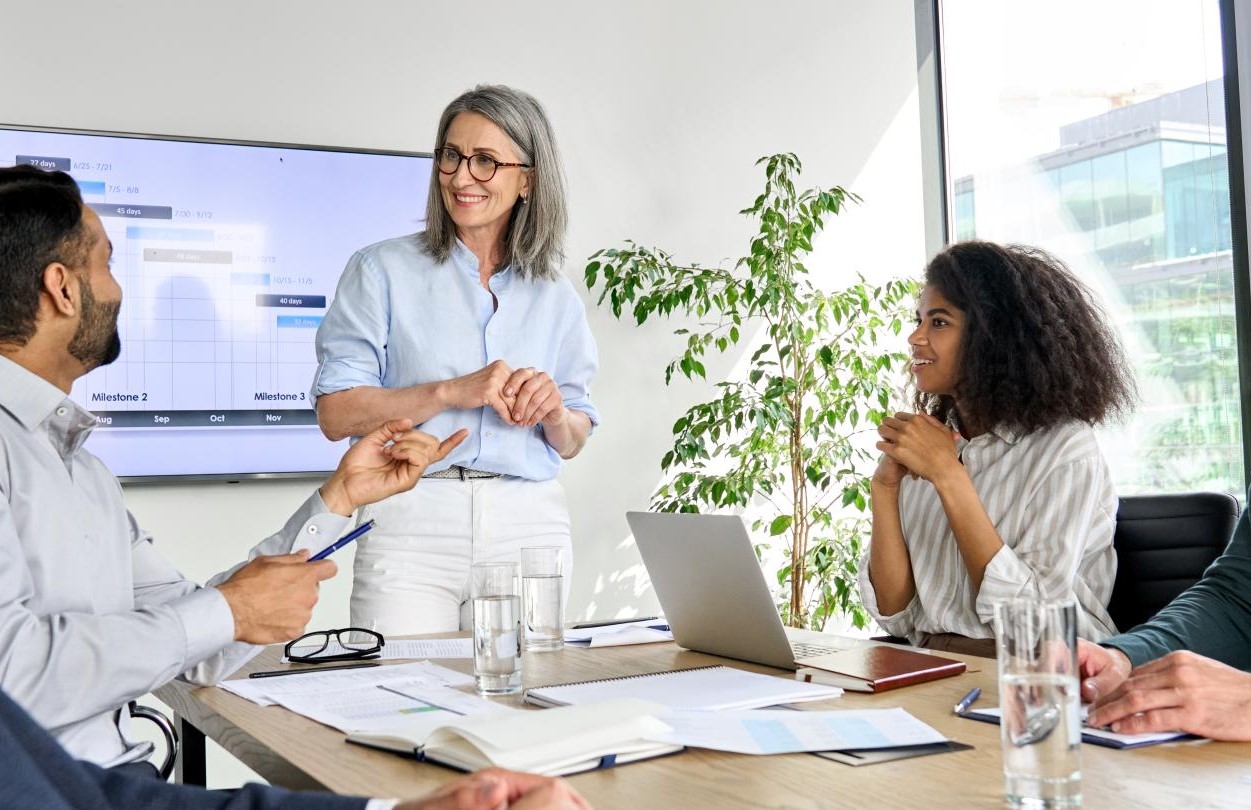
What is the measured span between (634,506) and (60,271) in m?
2.70

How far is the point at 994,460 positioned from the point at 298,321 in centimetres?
213

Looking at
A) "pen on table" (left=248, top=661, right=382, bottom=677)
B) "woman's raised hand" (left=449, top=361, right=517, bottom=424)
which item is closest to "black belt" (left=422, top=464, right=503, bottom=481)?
"woman's raised hand" (left=449, top=361, right=517, bottom=424)

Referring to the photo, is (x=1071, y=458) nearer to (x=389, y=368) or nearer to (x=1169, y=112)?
(x=389, y=368)

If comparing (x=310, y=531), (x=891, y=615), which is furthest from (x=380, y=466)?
(x=891, y=615)

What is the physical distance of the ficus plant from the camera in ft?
12.6

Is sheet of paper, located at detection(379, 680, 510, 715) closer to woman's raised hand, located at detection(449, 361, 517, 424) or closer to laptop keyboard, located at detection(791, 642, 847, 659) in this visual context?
laptop keyboard, located at detection(791, 642, 847, 659)

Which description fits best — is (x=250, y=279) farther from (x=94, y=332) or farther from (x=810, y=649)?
(x=810, y=649)

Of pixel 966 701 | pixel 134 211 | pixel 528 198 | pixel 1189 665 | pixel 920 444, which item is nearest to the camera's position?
pixel 1189 665

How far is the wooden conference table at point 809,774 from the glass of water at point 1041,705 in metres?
0.04

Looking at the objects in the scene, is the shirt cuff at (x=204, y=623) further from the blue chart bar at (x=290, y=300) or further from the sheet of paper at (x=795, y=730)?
the blue chart bar at (x=290, y=300)

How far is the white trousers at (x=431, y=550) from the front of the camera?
2273mm

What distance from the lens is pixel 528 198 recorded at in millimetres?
2584

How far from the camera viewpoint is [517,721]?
1.18m

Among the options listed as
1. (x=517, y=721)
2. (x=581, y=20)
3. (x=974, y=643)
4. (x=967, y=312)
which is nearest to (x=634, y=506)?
(x=581, y=20)
